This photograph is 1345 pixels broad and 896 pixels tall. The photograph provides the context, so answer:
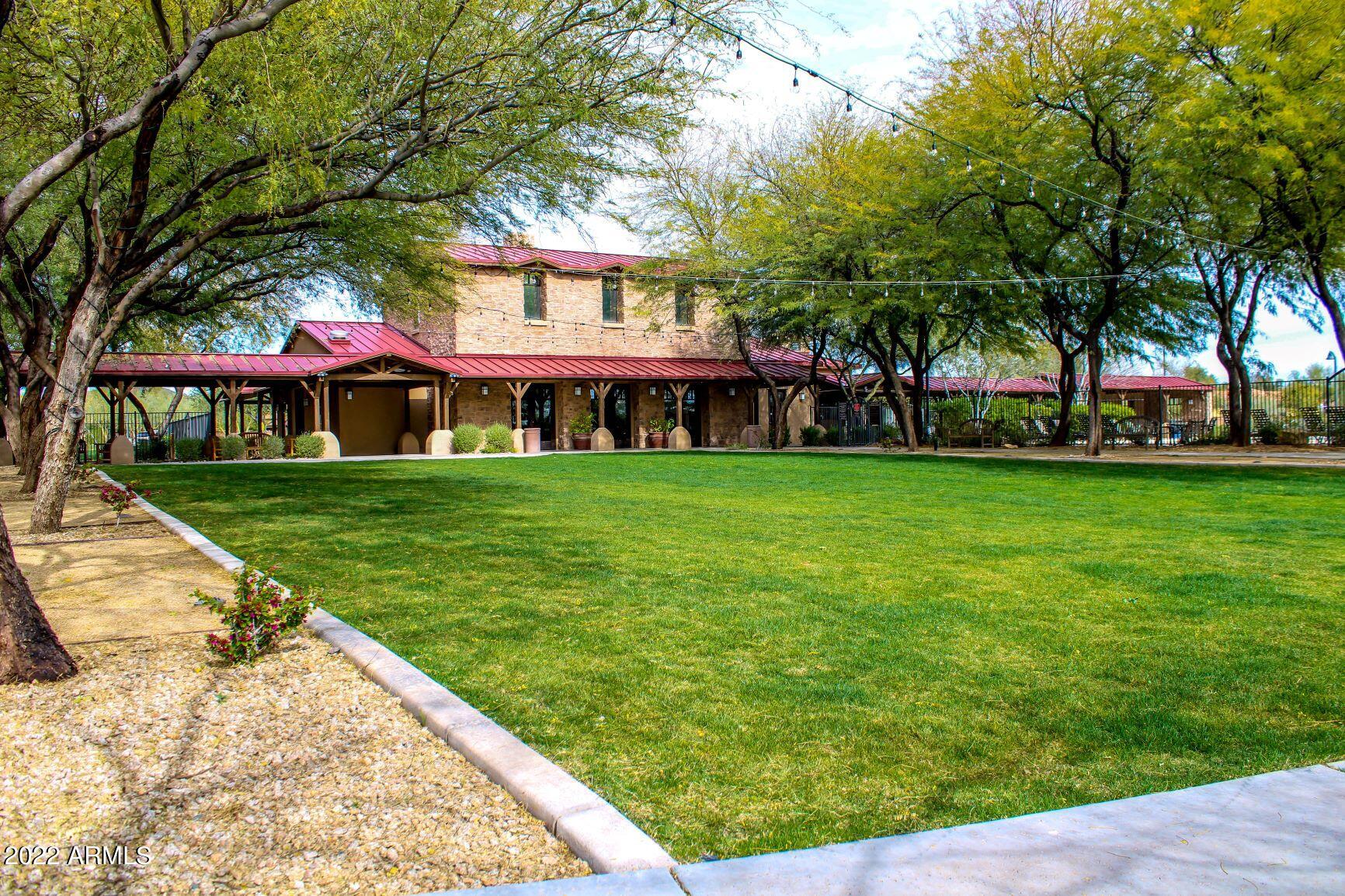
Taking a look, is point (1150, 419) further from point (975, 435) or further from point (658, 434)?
point (658, 434)

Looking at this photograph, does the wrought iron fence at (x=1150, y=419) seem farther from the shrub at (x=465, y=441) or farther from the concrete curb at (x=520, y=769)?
the concrete curb at (x=520, y=769)

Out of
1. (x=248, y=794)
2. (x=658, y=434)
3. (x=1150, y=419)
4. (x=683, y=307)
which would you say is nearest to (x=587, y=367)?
(x=658, y=434)

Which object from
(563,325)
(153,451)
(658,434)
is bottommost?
(153,451)

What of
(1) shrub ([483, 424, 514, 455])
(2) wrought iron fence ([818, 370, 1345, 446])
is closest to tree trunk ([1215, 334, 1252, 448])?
(2) wrought iron fence ([818, 370, 1345, 446])

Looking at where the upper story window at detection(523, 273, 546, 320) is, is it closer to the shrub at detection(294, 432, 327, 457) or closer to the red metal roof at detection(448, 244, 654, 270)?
the red metal roof at detection(448, 244, 654, 270)

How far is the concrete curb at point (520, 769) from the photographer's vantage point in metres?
2.50

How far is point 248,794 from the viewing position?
305 centimetres

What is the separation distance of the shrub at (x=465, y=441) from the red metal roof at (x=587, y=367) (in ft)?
5.96

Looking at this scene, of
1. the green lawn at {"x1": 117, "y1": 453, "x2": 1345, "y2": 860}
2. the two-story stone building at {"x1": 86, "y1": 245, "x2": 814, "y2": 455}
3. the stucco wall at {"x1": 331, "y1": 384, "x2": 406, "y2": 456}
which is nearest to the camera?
the green lawn at {"x1": 117, "y1": 453, "x2": 1345, "y2": 860}

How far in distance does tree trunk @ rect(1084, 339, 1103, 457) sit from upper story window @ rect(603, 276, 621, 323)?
17506 millimetres

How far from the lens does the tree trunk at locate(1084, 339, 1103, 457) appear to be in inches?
900

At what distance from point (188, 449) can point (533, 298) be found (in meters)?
12.7

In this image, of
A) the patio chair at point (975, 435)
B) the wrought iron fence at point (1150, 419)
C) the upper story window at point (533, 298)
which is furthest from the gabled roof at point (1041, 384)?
the upper story window at point (533, 298)

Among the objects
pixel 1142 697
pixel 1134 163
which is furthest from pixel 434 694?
pixel 1134 163
